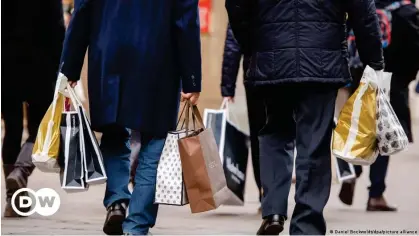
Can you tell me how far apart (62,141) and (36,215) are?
147 centimetres

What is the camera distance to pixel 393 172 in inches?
458

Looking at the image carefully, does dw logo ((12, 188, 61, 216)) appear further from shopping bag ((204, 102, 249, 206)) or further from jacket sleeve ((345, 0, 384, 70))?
jacket sleeve ((345, 0, 384, 70))

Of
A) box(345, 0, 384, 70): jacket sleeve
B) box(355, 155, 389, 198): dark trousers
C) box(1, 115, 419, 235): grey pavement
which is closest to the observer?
box(345, 0, 384, 70): jacket sleeve

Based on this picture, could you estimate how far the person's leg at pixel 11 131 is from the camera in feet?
25.9

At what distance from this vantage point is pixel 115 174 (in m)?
6.57

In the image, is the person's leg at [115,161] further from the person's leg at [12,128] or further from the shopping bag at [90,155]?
the person's leg at [12,128]

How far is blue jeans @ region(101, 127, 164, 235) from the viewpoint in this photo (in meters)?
6.30

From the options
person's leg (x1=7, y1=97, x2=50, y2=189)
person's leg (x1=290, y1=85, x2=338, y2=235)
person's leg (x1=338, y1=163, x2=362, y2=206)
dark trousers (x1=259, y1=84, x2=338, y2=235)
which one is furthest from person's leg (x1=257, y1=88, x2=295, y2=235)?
person's leg (x1=338, y1=163, x2=362, y2=206)

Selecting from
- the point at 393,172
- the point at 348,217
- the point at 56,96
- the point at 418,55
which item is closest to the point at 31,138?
the point at 56,96

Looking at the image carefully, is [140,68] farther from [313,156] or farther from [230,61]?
Answer: [230,61]

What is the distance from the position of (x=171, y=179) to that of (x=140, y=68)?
1.93 feet

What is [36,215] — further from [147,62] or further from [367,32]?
[367,32]

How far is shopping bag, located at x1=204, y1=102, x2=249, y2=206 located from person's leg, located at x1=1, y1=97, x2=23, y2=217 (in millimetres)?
1271

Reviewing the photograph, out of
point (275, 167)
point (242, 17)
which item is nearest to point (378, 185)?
point (275, 167)
